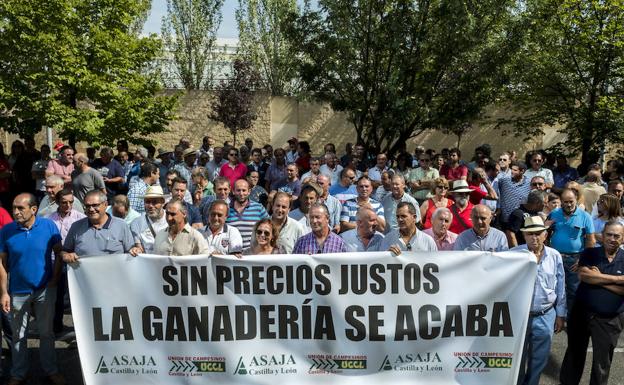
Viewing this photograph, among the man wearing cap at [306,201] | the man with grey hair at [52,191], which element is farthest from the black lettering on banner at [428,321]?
the man with grey hair at [52,191]

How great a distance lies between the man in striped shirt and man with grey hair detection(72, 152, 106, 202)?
10.1ft

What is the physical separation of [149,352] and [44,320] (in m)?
1.12

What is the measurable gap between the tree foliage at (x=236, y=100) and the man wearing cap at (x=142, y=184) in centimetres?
1412

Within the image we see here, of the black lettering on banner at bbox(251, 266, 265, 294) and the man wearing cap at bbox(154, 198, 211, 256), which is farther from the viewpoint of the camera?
the man wearing cap at bbox(154, 198, 211, 256)

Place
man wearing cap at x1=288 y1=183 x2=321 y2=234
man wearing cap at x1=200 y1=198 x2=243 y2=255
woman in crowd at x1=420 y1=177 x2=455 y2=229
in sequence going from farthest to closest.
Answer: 1. woman in crowd at x1=420 y1=177 x2=455 y2=229
2. man wearing cap at x1=288 y1=183 x2=321 y2=234
3. man wearing cap at x1=200 y1=198 x2=243 y2=255

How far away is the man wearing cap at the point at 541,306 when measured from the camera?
5918 mm

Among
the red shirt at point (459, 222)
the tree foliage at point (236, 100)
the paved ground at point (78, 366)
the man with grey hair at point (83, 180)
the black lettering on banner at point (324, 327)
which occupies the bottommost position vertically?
the paved ground at point (78, 366)

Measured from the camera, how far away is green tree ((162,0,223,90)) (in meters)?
27.0

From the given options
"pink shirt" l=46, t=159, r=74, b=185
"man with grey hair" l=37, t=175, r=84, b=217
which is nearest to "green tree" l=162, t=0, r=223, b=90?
"pink shirt" l=46, t=159, r=74, b=185

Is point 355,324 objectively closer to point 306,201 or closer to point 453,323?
point 453,323

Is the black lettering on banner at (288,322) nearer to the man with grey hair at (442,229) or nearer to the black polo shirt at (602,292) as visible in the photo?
the man with grey hair at (442,229)

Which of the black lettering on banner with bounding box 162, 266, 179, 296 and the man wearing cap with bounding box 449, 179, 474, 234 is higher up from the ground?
the man wearing cap with bounding box 449, 179, 474, 234

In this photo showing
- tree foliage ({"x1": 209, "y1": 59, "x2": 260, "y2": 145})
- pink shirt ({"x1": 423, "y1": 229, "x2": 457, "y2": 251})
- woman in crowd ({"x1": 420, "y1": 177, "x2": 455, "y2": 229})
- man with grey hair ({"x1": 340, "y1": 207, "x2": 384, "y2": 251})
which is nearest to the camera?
pink shirt ({"x1": 423, "y1": 229, "x2": 457, "y2": 251})

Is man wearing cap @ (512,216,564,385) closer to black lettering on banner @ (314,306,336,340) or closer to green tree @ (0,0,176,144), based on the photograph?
black lettering on banner @ (314,306,336,340)
